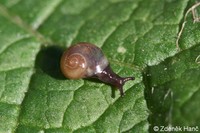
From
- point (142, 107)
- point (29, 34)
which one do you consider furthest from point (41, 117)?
point (29, 34)

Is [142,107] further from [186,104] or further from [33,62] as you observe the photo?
[33,62]

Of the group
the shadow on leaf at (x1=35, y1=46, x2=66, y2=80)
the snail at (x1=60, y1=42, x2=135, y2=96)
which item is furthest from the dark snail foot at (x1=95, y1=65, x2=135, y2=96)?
the shadow on leaf at (x1=35, y1=46, x2=66, y2=80)

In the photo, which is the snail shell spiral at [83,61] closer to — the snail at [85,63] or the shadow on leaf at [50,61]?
the snail at [85,63]

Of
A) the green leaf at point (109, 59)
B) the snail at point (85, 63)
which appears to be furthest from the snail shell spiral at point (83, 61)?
the green leaf at point (109, 59)

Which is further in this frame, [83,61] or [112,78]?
[83,61]

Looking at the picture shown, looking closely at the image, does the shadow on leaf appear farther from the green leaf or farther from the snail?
the snail

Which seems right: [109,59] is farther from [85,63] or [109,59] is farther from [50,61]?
[50,61]

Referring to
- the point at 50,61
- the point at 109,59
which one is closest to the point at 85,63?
the point at 109,59
